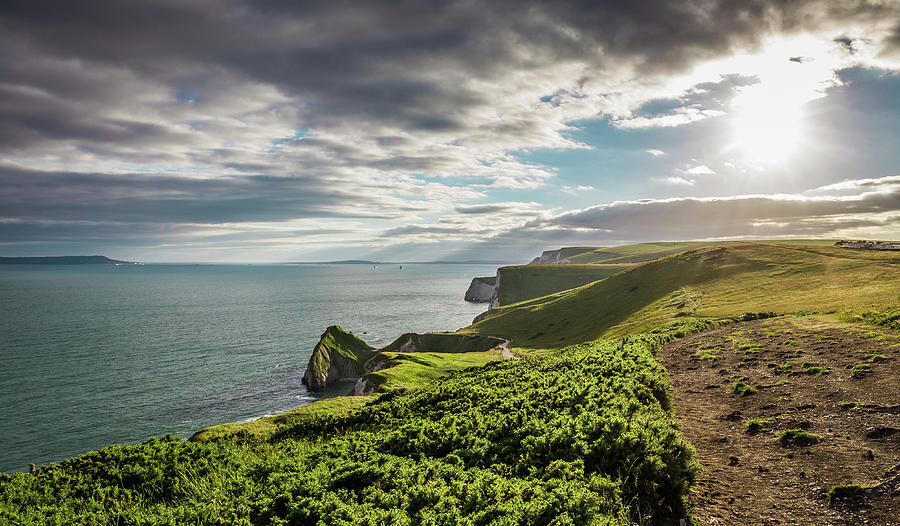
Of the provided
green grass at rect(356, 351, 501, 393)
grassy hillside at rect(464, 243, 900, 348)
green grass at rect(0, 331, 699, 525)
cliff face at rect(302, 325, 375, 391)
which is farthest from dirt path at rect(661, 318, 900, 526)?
cliff face at rect(302, 325, 375, 391)

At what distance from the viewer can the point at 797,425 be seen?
65.7 feet

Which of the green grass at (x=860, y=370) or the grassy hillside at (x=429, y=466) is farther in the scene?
the green grass at (x=860, y=370)

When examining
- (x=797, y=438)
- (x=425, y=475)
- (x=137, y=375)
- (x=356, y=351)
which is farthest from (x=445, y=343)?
(x=425, y=475)

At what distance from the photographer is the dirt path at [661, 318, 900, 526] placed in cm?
1341

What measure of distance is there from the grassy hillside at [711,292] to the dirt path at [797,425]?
28181mm

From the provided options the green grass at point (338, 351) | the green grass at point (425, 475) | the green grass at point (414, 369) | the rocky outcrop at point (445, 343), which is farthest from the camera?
the rocky outcrop at point (445, 343)

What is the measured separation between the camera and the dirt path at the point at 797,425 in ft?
44.0

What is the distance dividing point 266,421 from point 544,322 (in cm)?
9359

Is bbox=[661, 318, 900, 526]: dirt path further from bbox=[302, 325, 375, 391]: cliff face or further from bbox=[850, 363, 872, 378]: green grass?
bbox=[302, 325, 375, 391]: cliff face

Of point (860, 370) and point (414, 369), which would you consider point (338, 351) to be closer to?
point (414, 369)

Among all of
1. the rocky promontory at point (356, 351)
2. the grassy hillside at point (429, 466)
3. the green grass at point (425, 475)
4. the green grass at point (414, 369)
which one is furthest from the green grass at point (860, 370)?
the rocky promontory at point (356, 351)

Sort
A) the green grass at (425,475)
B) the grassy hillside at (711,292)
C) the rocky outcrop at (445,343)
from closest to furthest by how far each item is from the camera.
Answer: the green grass at (425,475) → the grassy hillside at (711,292) → the rocky outcrop at (445,343)

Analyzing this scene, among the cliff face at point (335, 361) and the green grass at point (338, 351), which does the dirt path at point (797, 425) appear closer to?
the cliff face at point (335, 361)

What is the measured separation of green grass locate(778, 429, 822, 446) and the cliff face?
2969 inches
